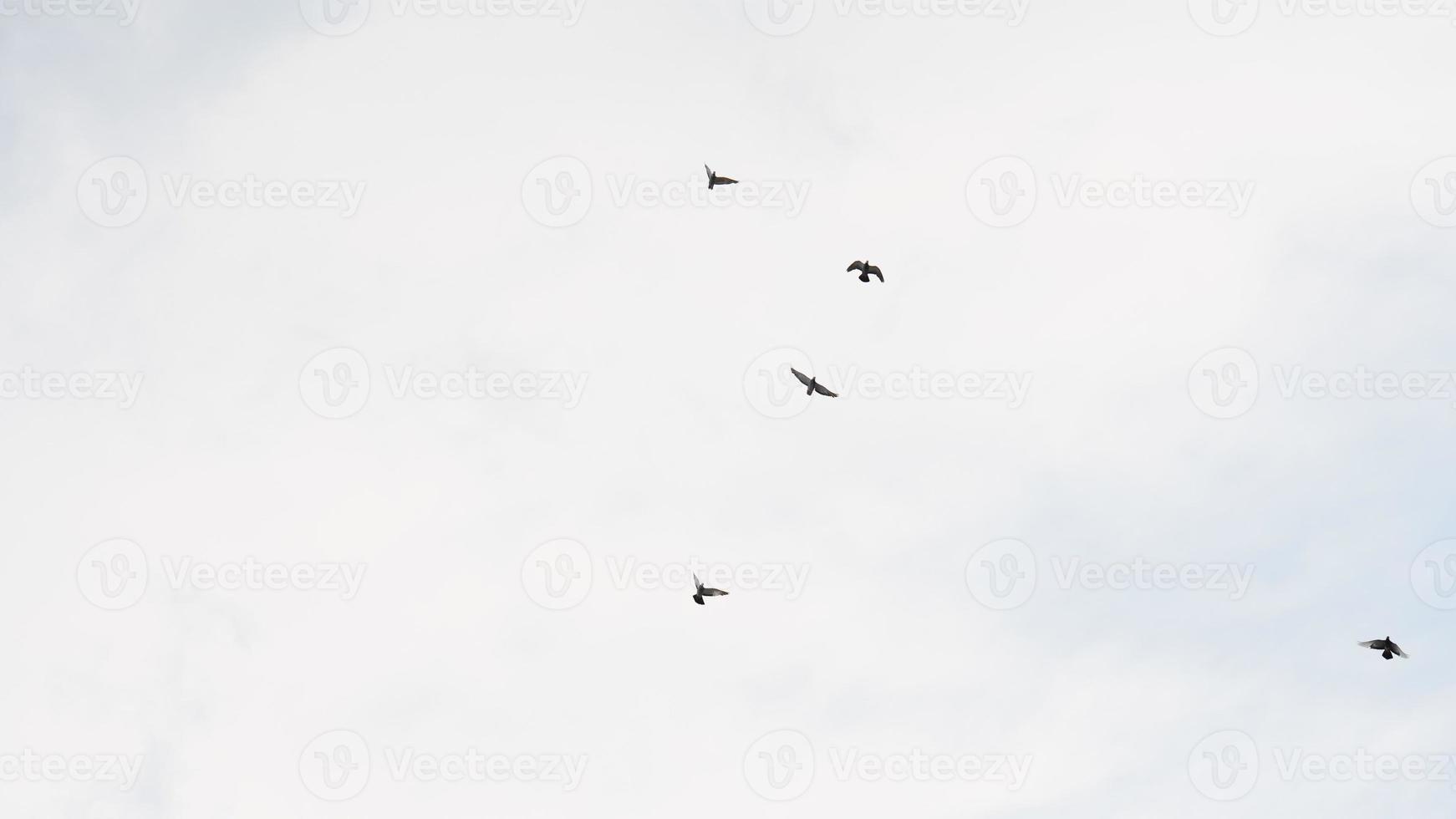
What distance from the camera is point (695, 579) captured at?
19888 cm

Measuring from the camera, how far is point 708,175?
198125mm

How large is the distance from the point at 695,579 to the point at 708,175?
110 feet

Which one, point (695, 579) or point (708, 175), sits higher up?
point (708, 175)
